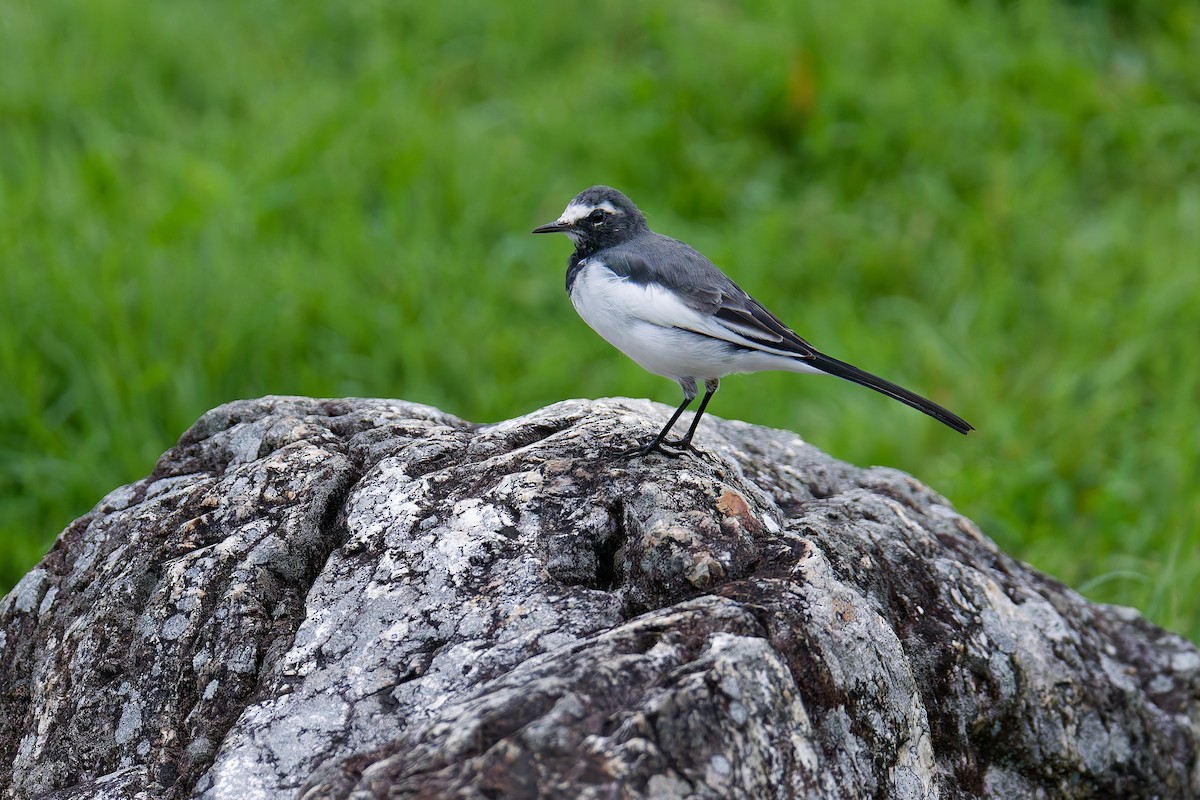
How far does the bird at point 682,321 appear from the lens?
3.35m

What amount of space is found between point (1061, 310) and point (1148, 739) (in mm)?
3838

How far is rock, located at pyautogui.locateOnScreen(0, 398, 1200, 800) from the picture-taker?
2.14 m

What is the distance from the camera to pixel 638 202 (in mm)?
7418

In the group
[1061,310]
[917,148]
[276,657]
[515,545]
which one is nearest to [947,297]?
[1061,310]

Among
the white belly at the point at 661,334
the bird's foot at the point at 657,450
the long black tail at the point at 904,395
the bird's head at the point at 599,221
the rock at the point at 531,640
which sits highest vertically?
the bird's head at the point at 599,221

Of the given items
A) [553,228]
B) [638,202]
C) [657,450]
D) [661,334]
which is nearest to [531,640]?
[657,450]

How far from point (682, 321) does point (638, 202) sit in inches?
164

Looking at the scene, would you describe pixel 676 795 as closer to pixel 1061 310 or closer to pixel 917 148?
pixel 1061 310

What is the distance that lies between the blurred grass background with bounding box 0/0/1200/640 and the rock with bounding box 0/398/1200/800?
1891mm

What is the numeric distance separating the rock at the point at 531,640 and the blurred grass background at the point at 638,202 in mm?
1891

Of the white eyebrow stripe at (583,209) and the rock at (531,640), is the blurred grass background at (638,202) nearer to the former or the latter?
the rock at (531,640)

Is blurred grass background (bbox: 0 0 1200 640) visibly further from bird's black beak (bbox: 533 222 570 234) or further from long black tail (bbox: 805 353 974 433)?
bird's black beak (bbox: 533 222 570 234)

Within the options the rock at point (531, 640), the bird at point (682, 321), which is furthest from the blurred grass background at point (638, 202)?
the bird at point (682, 321)

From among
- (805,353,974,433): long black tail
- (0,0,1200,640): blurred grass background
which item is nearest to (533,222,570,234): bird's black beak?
(805,353,974,433): long black tail
